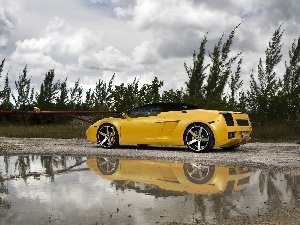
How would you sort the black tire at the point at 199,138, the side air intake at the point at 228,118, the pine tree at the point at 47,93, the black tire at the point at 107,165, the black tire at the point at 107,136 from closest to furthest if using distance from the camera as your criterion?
the black tire at the point at 107,165, the black tire at the point at 199,138, the side air intake at the point at 228,118, the black tire at the point at 107,136, the pine tree at the point at 47,93

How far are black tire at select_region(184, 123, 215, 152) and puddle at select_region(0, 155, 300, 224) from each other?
2461 mm

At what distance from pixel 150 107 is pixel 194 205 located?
710cm

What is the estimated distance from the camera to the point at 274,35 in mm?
23828

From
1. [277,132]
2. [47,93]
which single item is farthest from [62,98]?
[277,132]

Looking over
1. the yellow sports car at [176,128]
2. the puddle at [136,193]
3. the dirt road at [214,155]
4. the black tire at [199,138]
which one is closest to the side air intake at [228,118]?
the yellow sports car at [176,128]

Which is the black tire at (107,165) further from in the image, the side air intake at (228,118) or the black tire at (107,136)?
the side air intake at (228,118)

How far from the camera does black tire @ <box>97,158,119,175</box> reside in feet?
24.5

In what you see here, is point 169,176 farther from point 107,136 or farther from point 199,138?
point 107,136

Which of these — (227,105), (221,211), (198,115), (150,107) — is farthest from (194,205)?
(227,105)

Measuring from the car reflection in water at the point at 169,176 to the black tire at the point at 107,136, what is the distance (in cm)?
293

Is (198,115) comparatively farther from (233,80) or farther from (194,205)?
(233,80)

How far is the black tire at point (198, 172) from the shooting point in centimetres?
666

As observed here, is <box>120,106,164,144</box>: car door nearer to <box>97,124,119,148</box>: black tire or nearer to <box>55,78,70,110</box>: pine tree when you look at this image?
<box>97,124,119,148</box>: black tire


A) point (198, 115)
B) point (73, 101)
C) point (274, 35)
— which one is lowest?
point (198, 115)
